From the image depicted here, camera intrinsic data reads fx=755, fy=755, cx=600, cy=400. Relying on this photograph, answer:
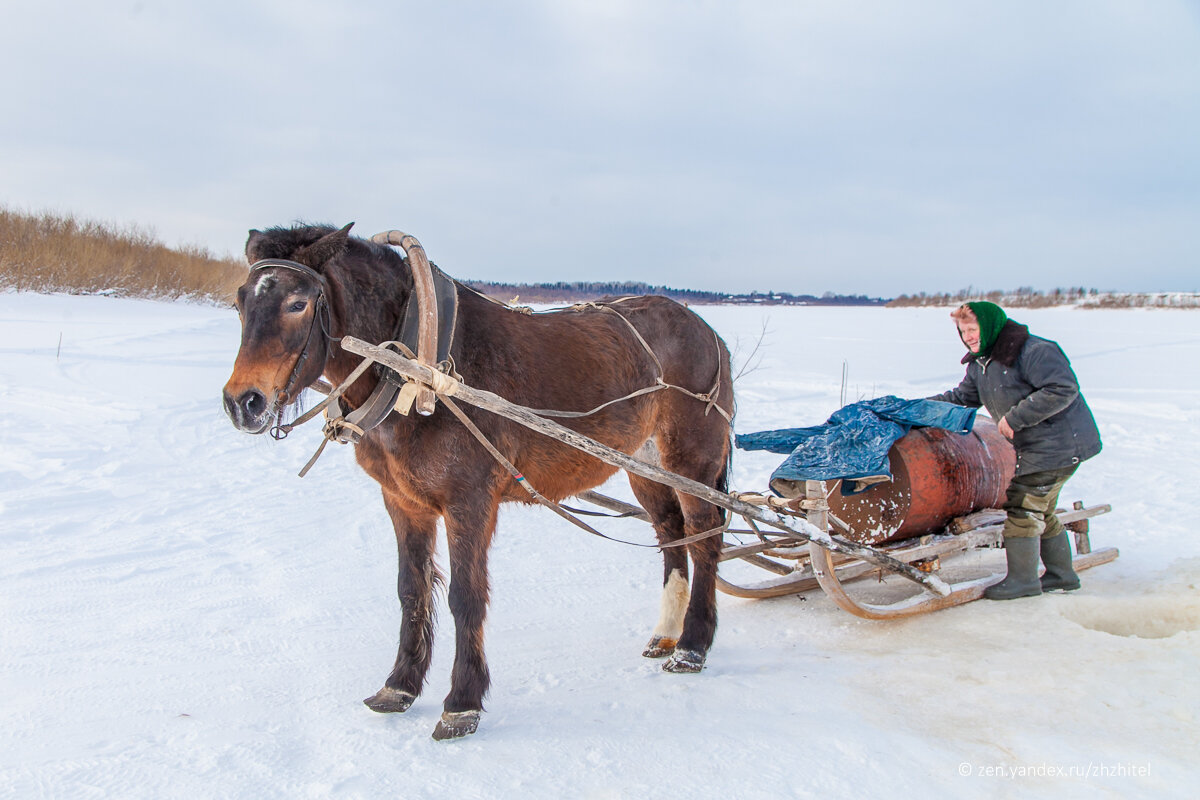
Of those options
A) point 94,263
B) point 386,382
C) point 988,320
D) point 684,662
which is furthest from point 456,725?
point 94,263

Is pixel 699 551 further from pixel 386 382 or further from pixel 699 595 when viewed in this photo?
pixel 386 382

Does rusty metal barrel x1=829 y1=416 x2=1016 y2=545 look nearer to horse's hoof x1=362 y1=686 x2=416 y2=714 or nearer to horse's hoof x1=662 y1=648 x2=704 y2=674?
horse's hoof x1=662 y1=648 x2=704 y2=674

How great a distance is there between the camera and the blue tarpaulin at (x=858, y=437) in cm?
416

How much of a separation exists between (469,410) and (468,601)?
2.68 feet

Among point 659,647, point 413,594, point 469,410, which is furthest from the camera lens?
point 659,647

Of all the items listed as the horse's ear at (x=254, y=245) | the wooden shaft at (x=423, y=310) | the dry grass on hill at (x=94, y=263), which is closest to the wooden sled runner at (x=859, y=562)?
the wooden shaft at (x=423, y=310)

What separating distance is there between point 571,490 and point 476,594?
2.62ft

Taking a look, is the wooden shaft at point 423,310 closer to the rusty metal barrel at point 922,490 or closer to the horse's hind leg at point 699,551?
the horse's hind leg at point 699,551

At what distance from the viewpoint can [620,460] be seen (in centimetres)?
337

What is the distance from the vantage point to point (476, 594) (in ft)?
10.6

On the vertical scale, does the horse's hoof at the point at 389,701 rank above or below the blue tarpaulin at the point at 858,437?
below

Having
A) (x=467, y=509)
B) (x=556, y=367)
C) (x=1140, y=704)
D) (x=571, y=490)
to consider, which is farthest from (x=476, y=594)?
(x=1140, y=704)

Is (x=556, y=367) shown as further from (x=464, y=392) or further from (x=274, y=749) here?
(x=274, y=749)

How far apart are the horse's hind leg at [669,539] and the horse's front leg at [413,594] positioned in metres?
1.35
